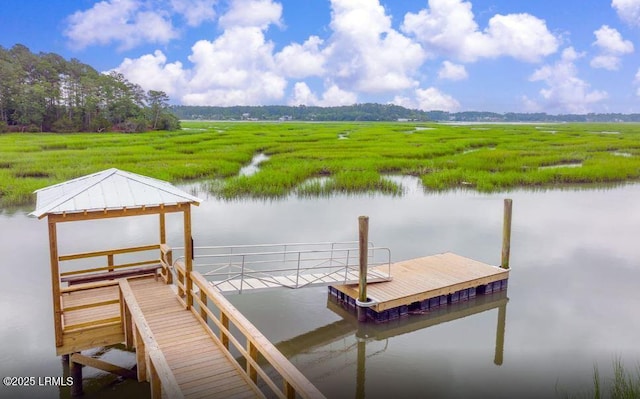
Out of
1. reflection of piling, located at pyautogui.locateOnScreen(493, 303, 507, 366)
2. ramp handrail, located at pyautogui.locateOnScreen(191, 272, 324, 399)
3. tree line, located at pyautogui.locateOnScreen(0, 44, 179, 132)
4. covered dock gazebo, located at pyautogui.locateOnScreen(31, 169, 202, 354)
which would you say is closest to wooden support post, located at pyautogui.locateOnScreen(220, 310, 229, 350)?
ramp handrail, located at pyautogui.locateOnScreen(191, 272, 324, 399)

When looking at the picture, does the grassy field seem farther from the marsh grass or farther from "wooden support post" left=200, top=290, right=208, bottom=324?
the marsh grass

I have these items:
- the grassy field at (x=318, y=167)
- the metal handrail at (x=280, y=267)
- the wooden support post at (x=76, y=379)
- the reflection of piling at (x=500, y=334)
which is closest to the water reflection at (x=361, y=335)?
the reflection of piling at (x=500, y=334)

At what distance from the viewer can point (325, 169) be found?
30.3 metres

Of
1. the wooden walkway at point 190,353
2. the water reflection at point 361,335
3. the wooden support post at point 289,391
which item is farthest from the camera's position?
the water reflection at point 361,335

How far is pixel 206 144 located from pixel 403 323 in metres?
35.5

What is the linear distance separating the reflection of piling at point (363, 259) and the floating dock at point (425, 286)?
7.0 inches

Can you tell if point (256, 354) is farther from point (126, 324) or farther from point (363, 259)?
point (363, 259)

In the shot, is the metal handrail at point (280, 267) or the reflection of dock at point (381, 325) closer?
the reflection of dock at point (381, 325)

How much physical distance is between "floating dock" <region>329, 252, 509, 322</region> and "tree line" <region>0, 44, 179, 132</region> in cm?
5832

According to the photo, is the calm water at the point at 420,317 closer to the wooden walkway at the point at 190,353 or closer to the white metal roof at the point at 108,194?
the wooden walkway at the point at 190,353

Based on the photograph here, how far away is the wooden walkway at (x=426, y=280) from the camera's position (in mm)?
10914

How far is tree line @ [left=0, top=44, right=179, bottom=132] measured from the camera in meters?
60.3

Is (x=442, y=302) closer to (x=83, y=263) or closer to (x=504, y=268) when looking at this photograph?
(x=504, y=268)

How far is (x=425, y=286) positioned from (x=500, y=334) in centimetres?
185
